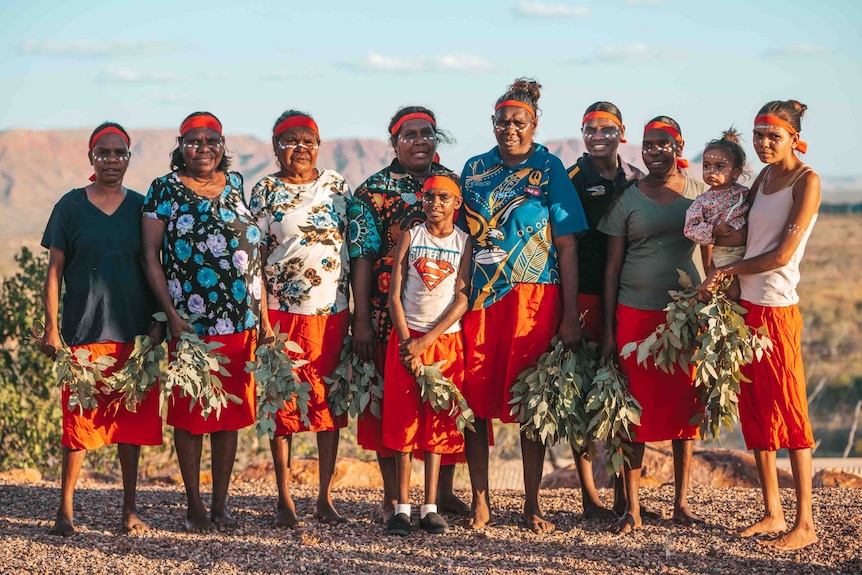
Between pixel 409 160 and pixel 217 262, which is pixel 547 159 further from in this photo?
pixel 217 262

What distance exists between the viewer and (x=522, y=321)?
234 inches

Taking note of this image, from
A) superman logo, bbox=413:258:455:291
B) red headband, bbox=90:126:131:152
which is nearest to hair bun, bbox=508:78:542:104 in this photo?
superman logo, bbox=413:258:455:291

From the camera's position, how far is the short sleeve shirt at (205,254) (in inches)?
230

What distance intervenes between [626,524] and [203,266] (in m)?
2.98

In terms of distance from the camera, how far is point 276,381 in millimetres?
5922

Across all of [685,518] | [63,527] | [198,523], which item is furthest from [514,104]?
[63,527]

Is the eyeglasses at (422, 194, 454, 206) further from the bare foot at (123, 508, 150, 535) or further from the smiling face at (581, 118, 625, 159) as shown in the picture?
the bare foot at (123, 508, 150, 535)

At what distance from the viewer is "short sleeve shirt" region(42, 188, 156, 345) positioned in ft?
19.0

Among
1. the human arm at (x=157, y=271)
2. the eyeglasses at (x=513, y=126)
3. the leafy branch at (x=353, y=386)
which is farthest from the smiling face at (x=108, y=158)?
the eyeglasses at (x=513, y=126)

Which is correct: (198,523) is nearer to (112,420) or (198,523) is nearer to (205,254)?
(112,420)

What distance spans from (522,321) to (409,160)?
4.04ft

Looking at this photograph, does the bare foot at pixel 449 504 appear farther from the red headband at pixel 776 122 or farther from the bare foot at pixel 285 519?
the red headband at pixel 776 122

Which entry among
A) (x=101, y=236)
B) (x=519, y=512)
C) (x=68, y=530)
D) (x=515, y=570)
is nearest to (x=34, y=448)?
(x=68, y=530)

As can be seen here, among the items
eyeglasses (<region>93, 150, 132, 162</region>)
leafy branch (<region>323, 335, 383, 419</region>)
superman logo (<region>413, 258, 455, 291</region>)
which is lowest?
leafy branch (<region>323, 335, 383, 419</region>)
